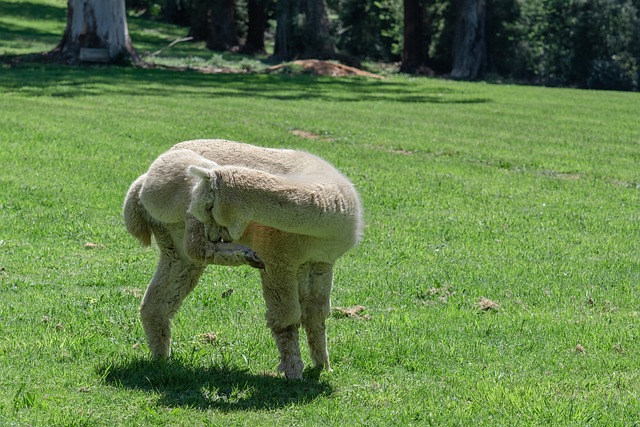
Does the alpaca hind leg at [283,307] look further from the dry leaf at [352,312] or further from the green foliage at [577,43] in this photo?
the green foliage at [577,43]

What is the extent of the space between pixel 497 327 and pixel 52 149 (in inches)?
429

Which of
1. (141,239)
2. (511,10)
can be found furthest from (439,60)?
(141,239)

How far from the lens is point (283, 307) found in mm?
6570

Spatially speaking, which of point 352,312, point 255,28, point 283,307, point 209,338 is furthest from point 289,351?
point 255,28

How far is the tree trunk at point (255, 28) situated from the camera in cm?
5216

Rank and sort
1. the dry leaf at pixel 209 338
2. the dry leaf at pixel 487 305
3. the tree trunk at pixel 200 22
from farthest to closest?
the tree trunk at pixel 200 22 → the dry leaf at pixel 487 305 → the dry leaf at pixel 209 338

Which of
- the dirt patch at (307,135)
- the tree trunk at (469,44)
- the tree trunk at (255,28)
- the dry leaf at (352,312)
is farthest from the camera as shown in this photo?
the tree trunk at (255,28)

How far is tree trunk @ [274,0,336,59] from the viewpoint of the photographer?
43.1 metres

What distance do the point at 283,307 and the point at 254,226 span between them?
573 mm

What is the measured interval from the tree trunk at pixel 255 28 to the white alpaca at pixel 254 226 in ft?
150

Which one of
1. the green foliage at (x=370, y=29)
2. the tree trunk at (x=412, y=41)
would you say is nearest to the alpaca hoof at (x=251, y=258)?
the tree trunk at (x=412, y=41)

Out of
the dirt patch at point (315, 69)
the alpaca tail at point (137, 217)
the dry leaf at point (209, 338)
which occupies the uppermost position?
the alpaca tail at point (137, 217)

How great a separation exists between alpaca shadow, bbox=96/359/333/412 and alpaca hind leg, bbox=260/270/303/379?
311mm

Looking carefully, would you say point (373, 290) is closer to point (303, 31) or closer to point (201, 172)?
point (201, 172)
